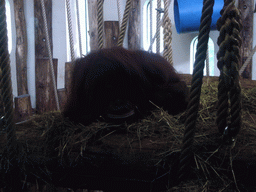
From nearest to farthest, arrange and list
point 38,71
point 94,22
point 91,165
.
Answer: point 91,165 → point 94,22 → point 38,71

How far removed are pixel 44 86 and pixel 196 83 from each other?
332 centimetres

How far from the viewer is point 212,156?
0.65 m

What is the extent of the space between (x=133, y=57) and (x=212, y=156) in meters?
0.61

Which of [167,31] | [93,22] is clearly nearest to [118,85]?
[167,31]

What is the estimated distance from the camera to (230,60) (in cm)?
57

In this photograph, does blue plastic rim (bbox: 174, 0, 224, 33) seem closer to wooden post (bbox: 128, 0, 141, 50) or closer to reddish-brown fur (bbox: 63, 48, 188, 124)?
wooden post (bbox: 128, 0, 141, 50)

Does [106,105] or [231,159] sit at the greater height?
[106,105]

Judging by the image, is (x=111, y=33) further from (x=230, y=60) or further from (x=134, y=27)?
(x=230, y=60)

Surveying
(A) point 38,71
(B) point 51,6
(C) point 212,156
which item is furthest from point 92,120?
(B) point 51,6

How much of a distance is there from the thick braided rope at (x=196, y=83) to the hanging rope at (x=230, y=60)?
39 mm

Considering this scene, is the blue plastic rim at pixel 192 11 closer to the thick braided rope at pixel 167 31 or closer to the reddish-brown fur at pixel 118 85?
the thick braided rope at pixel 167 31

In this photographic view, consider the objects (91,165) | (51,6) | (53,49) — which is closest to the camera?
(91,165)

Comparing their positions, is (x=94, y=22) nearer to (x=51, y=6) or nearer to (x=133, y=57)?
(x=133, y=57)

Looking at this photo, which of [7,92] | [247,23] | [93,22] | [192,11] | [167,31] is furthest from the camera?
[247,23]
